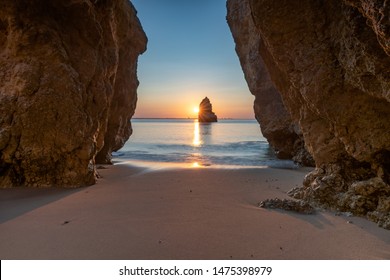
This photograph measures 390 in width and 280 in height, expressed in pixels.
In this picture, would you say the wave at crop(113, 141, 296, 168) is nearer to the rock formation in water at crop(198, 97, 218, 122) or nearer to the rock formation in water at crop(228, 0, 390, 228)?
the rock formation in water at crop(228, 0, 390, 228)

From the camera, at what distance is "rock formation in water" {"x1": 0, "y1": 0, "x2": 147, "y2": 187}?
7.59 m

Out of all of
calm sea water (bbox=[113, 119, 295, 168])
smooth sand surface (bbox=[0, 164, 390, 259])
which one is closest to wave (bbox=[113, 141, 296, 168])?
calm sea water (bbox=[113, 119, 295, 168])

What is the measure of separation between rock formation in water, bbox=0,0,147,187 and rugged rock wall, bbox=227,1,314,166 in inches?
484

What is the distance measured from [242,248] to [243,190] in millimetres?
3813

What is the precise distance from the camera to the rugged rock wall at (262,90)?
743 inches

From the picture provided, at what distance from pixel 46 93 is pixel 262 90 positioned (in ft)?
52.2

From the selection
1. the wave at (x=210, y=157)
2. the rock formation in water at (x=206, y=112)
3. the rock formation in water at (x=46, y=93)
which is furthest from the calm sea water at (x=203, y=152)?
the rock formation in water at (x=206, y=112)

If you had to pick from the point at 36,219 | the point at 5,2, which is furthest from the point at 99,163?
the point at 36,219

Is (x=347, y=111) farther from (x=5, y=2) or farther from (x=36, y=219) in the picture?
(x=5, y=2)

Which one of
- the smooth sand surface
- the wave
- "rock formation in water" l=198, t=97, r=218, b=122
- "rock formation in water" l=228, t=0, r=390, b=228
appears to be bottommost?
the wave

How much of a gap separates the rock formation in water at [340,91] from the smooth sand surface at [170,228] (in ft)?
2.62

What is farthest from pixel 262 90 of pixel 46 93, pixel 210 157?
pixel 46 93

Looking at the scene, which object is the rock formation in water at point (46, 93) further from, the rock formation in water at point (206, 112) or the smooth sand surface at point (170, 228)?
the rock formation in water at point (206, 112)
